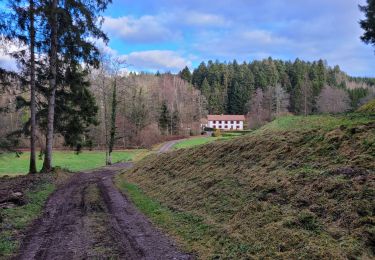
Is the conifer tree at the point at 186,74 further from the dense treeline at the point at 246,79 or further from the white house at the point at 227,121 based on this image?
the white house at the point at 227,121

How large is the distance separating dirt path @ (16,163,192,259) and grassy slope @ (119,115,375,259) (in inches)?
26.8

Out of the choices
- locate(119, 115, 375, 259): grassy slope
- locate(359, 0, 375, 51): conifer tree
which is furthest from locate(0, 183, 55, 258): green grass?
locate(359, 0, 375, 51): conifer tree

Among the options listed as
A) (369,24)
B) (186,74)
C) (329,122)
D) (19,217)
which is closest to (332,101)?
(186,74)

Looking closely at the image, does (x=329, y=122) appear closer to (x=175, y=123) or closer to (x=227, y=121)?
(x=175, y=123)

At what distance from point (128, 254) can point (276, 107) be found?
106 m

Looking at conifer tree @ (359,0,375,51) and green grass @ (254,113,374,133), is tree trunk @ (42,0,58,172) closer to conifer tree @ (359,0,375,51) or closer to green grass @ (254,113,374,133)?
green grass @ (254,113,374,133)

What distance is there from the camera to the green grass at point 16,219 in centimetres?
800

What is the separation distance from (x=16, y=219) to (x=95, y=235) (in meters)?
3.09

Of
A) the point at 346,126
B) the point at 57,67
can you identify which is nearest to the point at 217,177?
the point at 346,126

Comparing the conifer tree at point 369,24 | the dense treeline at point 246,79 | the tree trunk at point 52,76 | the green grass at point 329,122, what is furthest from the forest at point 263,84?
the green grass at point 329,122

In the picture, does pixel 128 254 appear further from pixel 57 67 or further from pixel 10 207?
pixel 57 67

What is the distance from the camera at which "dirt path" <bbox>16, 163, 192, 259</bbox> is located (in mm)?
7529

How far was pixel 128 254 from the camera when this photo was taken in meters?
7.47

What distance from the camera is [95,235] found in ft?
29.1
